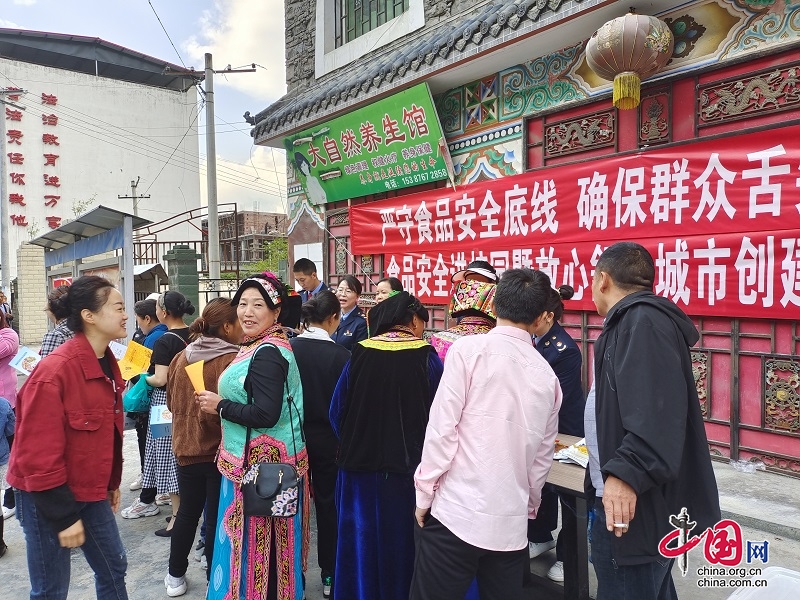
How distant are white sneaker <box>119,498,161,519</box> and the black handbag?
209cm

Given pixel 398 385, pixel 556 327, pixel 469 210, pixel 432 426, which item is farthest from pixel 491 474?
pixel 469 210

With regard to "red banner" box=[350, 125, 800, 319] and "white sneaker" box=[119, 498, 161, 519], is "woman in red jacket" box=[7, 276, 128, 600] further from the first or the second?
"red banner" box=[350, 125, 800, 319]

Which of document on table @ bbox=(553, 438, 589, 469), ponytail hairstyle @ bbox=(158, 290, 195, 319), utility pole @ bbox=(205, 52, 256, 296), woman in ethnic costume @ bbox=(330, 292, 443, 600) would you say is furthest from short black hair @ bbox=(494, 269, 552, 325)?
utility pole @ bbox=(205, 52, 256, 296)

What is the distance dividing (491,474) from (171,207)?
3009 cm

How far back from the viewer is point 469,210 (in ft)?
19.5

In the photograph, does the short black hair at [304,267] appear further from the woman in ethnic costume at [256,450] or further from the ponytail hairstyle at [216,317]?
the woman in ethnic costume at [256,450]

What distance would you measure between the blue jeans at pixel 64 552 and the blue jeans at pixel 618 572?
1892 mm

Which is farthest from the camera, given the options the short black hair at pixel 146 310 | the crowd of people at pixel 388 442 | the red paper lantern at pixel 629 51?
the short black hair at pixel 146 310

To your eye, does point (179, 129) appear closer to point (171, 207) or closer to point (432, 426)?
point (171, 207)

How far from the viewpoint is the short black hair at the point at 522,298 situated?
6.34ft

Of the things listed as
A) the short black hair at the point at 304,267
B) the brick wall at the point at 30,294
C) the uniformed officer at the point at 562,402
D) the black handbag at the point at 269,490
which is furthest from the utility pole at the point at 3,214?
the uniformed officer at the point at 562,402

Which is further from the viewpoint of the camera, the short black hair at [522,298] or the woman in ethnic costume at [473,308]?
the woman in ethnic costume at [473,308]

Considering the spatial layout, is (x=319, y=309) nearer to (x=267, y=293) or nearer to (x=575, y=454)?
(x=267, y=293)

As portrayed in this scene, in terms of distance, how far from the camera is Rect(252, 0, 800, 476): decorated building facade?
3.89 meters
